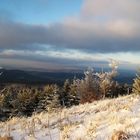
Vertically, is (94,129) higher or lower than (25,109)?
higher

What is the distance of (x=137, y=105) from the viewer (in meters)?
12.2

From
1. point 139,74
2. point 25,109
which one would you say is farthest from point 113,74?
point 25,109

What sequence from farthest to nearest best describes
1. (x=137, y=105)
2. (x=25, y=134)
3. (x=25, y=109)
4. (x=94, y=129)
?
(x=25, y=109), (x=137, y=105), (x=25, y=134), (x=94, y=129)

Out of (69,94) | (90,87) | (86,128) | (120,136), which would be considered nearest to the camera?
(120,136)

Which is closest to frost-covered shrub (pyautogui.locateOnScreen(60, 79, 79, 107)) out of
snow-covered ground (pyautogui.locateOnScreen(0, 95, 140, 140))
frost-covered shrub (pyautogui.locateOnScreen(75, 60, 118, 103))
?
frost-covered shrub (pyautogui.locateOnScreen(75, 60, 118, 103))

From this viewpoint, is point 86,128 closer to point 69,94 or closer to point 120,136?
point 120,136

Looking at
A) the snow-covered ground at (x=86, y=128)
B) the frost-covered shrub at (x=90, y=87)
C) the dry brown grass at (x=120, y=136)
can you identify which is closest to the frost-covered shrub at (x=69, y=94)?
the frost-covered shrub at (x=90, y=87)

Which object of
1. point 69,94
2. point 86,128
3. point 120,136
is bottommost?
point 69,94

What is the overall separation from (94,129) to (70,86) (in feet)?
297

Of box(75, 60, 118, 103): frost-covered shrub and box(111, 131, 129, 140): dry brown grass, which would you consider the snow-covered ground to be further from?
box(75, 60, 118, 103): frost-covered shrub

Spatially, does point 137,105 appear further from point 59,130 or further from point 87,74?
point 87,74

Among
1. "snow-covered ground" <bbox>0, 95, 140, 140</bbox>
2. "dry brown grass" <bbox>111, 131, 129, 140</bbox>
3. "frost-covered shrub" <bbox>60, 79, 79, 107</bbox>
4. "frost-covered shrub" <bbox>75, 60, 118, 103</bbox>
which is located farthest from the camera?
"frost-covered shrub" <bbox>60, 79, 79, 107</bbox>

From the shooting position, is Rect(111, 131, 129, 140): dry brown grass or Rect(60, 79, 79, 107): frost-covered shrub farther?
Rect(60, 79, 79, 107): frost-covered shrub

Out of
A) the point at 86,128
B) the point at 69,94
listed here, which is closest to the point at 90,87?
the point at 69,94
